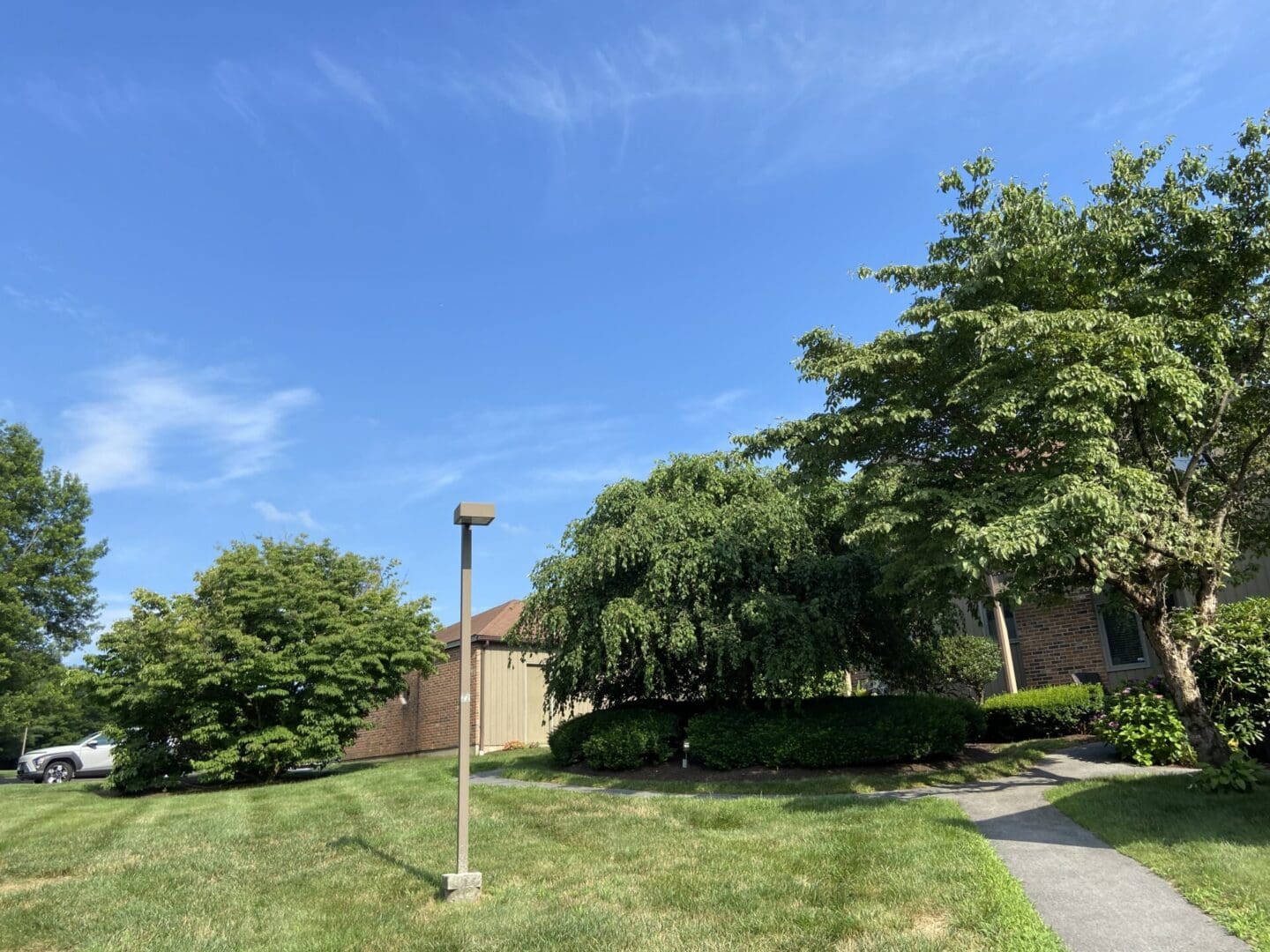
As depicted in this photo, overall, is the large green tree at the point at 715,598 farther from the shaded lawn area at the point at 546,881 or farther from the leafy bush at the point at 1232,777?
the leafy bush at the point at 1232,777

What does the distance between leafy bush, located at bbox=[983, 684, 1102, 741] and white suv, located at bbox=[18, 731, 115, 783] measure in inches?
899

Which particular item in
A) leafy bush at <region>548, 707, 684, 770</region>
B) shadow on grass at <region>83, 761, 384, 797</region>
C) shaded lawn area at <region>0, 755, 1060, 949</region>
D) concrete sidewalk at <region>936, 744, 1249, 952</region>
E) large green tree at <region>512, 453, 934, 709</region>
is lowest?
shadow on grass at <region>83, 761, 384, 797</region>

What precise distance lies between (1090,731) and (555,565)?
974cm

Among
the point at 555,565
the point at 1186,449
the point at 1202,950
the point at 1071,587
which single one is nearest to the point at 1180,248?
the point at 1186,449

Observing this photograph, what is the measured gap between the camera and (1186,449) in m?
9.68

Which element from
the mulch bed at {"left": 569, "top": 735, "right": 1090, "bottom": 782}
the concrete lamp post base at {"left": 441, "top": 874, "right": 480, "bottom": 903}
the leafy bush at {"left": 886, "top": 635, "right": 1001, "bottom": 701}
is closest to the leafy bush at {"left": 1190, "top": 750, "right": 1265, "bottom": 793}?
the mulch bed at {"left": 569, "top": 735, "right": 1090, "bottom": 782}

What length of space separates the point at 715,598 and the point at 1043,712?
653 cm

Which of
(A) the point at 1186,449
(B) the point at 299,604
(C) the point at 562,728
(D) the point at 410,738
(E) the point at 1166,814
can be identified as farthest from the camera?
(D) the point at 410,738

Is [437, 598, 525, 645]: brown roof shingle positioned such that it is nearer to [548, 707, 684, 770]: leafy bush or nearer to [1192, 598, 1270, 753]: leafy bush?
[548, 707, 684, 770]: leafy bush

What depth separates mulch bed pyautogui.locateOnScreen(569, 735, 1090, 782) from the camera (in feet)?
39.1

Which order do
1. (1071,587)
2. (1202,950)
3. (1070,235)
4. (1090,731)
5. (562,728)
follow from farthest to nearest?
(562,728) → (1090,731) → (1071,587) → (1070,235) → (1202,950)

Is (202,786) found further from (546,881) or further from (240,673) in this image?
(546,881)

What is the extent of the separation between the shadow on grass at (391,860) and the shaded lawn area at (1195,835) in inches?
203

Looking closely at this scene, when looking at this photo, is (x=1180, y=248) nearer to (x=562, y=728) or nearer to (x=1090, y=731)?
(x=1090, y=731)
